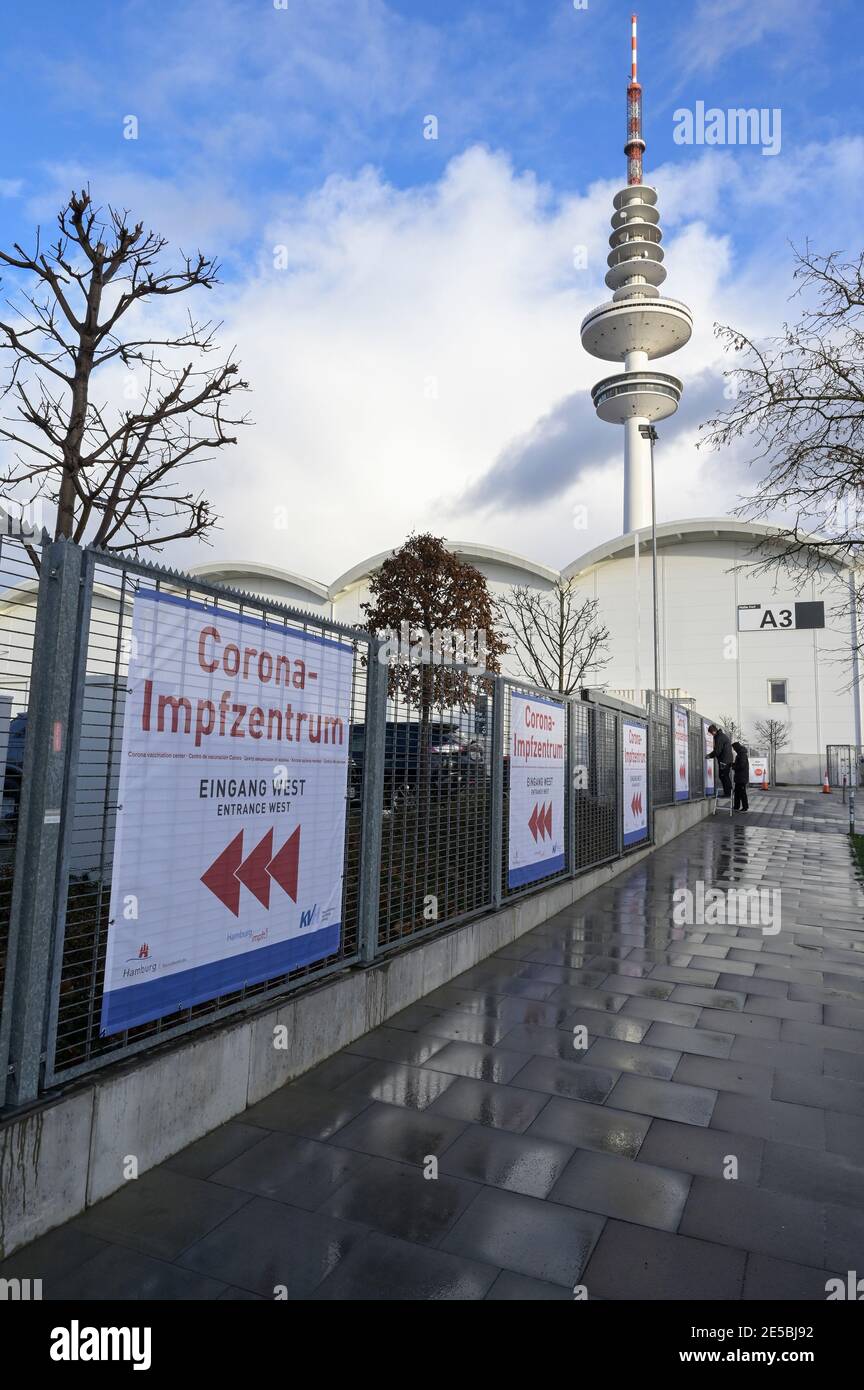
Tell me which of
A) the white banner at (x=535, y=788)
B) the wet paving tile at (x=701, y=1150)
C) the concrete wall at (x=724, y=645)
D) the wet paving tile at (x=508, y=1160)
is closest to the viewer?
the wet paving tile at (x=508, y=1160)

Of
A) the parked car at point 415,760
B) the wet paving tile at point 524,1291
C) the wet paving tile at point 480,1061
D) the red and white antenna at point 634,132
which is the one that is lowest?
the wet paving tile at point 524,1291

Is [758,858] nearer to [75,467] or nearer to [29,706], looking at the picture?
[75,467]

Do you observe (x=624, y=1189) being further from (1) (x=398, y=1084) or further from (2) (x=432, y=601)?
(2) (x=432, y=601)

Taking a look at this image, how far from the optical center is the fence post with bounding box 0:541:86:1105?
8.82ft

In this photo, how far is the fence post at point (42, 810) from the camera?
8.82 ft

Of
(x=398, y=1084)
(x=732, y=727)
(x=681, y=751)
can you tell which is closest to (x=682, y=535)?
(x=732, y=727)

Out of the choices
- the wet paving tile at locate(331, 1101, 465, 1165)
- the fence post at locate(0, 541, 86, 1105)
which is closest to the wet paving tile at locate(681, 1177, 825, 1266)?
the wet paving tile at locate(331, 1101, 465, 1165)

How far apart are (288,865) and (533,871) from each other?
3.83m

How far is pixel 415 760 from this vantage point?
5.25 meters

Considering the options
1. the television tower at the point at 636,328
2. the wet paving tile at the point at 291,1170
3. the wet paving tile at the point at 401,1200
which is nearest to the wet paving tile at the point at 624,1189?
the wet paving tile at the point at 401,1200

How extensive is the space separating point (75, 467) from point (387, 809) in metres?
3.38

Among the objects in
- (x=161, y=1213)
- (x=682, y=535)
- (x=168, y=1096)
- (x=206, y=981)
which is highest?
(x=682, y=535)

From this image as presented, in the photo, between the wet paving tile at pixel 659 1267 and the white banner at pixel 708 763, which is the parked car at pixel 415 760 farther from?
the white banner at pixel 708 763
